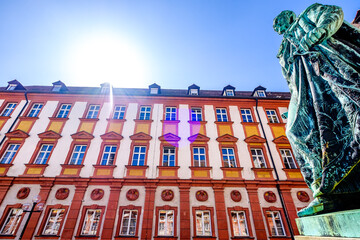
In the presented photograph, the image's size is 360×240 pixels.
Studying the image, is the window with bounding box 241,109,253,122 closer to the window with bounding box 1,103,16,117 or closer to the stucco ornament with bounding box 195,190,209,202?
the stucco ornament with bounding box 195,190,209,202

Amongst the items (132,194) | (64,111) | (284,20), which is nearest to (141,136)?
(132,194)

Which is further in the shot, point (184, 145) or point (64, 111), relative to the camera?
point (64, 111)

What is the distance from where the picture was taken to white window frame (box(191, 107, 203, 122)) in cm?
1342

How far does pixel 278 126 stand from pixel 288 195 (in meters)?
4.95

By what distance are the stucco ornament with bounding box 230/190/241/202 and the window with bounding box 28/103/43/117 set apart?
1458 centimetres

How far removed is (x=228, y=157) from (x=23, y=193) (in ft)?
39.2

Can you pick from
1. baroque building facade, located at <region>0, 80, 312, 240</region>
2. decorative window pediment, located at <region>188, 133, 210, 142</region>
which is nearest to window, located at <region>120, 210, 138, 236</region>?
baroque building facade, located at <region>0, 80, 312, 240</region>

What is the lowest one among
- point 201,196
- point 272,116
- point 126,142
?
point 201,196

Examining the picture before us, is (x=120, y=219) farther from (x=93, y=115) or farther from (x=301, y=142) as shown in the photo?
(x=301, y=142)

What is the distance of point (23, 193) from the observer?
9648 mm

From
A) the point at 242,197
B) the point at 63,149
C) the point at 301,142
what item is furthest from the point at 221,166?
the point at 63,149

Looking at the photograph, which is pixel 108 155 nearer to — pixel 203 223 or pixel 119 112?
pixel 119 112

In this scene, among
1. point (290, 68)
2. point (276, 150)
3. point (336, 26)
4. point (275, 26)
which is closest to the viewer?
point (336, 26)

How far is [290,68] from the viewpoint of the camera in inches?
96.7
